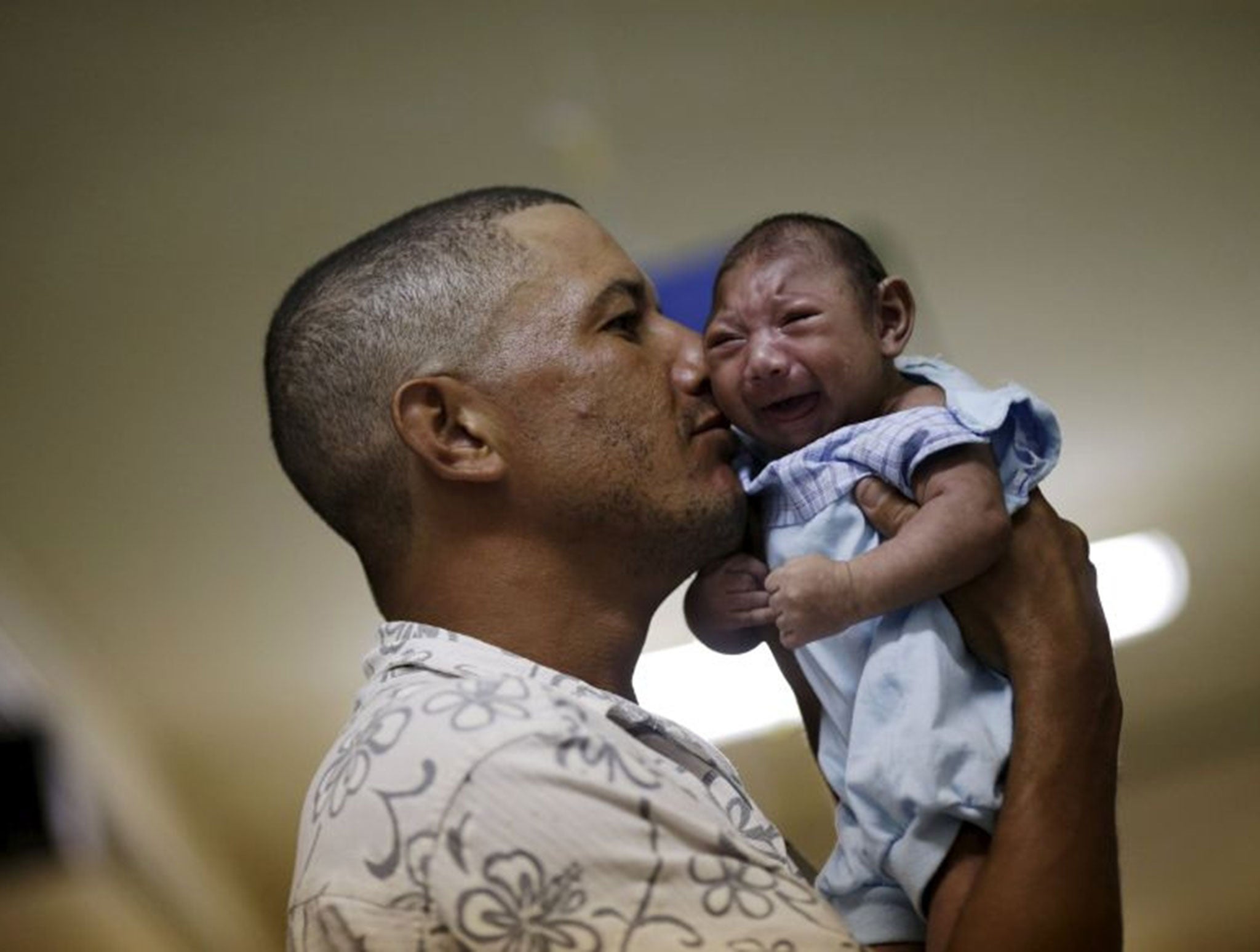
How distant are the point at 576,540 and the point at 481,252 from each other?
10.3 inches

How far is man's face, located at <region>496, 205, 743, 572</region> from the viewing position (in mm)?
1275

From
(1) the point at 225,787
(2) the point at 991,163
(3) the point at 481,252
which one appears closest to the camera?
(3) the point at 481,252

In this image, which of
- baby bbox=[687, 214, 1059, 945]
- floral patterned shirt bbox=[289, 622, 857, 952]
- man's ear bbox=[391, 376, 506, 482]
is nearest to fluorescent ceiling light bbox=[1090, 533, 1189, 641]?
baby bbox=[687, 214, 1059, 945]

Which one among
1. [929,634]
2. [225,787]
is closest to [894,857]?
[929,634]

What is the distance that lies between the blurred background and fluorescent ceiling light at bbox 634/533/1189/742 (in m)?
0.05

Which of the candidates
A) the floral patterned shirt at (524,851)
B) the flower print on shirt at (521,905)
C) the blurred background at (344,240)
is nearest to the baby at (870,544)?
the floral patterned shirt at (524,851)

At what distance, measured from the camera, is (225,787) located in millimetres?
3449

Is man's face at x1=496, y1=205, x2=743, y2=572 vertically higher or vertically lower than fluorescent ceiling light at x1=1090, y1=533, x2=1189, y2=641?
lower

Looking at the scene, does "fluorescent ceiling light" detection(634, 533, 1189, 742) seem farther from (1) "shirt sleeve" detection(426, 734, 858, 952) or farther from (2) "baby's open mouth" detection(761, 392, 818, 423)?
(1) "shirt sleeve" detection(426, 734, 858, 952)

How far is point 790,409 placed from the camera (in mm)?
1244

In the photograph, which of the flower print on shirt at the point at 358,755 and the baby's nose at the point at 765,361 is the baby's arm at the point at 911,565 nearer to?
the baby's nose at the point at 765,361

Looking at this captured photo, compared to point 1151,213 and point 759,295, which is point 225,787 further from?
point 759,295

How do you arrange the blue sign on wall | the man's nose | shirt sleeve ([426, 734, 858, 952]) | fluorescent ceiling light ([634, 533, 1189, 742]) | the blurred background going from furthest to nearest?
fluorescent ceiling light ([634, 533, 1189, 742])
the blurred background
the blue sign on wall
the man's nose
shirt sleeve ([426, 734, 858, 952])

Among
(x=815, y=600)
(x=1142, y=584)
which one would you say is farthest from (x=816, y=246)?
(x=1142, y=584)
